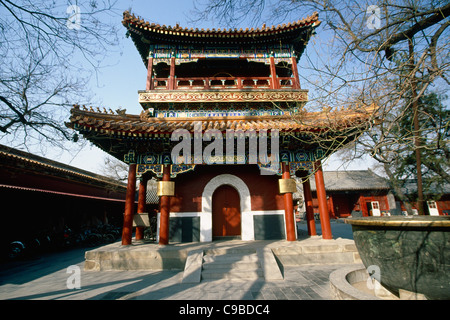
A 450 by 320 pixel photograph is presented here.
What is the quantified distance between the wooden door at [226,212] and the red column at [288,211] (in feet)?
5.98

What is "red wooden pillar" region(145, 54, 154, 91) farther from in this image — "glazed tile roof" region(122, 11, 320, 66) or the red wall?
the red wall

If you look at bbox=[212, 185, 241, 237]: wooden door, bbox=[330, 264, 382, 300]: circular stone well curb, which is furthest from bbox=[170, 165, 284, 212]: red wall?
bbox=[330, 264, 382, 300]: circular stone well curb

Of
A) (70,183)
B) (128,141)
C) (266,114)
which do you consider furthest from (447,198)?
(70,183)

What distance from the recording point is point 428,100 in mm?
13812

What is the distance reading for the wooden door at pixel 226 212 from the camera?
764cm

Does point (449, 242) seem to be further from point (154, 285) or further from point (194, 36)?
point (194, 36)

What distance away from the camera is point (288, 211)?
261 inches

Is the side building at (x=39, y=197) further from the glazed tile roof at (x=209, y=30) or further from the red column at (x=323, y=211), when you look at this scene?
the red column at (x=323, y=211)

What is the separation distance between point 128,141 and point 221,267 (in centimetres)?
459

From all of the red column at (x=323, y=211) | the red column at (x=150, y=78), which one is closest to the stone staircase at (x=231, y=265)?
the red column at (x=323, y=211)

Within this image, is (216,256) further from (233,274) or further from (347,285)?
(347,285)

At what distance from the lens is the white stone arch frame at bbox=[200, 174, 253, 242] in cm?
729

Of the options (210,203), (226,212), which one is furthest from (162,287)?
(226,212)

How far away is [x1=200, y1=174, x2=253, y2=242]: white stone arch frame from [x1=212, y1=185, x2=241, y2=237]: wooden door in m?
0.27
